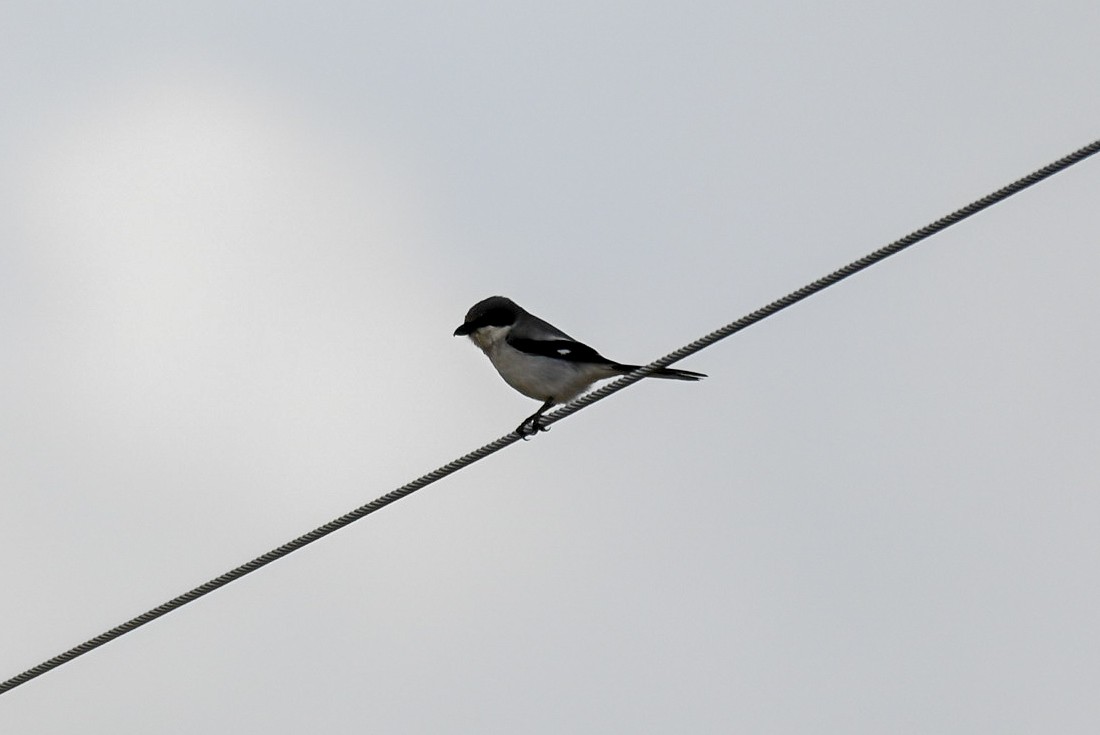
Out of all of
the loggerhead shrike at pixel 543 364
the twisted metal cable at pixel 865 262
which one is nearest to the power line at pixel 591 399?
the twisted metal cable at pixel 865 262

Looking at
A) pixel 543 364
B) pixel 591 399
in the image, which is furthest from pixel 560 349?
pixel 591 399

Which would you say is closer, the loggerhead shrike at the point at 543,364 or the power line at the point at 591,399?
the power line at the point at 591,399

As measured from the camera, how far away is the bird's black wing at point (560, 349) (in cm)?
1076

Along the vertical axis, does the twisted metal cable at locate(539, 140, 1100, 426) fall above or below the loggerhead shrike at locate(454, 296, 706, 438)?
below

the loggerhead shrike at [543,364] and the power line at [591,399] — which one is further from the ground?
the loggerhead shrike at [543,364]

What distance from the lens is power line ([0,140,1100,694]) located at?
20.6ft

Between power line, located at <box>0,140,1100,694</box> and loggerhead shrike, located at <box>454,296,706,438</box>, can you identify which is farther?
loggerhead shrike, located at <box>454,296,706,438</box>

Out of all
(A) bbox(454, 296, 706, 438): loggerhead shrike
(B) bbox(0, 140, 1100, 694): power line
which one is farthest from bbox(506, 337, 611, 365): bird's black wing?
(B) bbox(0, 140, 1100, 694): power line

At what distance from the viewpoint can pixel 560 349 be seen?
10.9m

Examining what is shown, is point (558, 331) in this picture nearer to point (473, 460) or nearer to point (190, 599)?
point (473, 460)

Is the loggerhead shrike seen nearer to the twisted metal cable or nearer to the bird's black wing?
the bird's black wing

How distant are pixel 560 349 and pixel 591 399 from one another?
283 cm

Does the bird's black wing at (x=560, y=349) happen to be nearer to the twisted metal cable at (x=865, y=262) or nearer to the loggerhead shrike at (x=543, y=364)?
the loggerhead shrike at (x=543, y=364)

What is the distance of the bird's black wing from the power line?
7.67 ft
